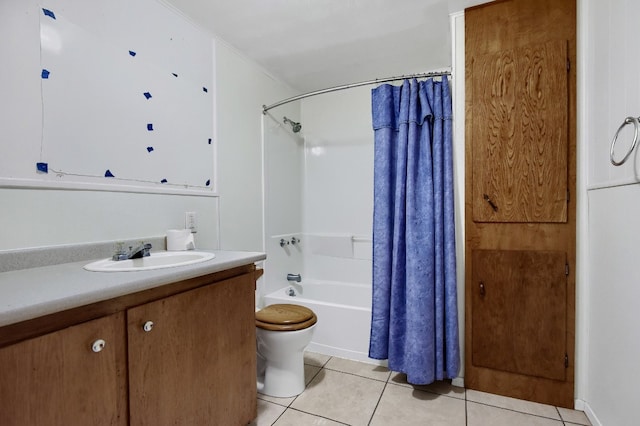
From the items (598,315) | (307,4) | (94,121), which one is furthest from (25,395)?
(598,315)

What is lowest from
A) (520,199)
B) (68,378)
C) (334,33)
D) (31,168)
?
(68,378)

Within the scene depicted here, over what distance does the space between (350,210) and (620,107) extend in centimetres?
197

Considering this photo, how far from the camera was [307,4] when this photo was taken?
5.59 ft

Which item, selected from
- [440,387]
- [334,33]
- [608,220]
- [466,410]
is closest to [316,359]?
[440,387]

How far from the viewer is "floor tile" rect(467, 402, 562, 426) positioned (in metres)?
1.47

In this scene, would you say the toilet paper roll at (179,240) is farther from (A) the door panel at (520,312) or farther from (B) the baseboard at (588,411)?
(B) the baseboard at (588,411)

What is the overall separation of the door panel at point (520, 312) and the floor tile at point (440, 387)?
0.65 ft

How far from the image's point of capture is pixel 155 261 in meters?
1.41

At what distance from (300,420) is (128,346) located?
101 centimetres

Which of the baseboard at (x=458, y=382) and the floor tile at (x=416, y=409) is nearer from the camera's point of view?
the floor tile at (x=416, y=409)

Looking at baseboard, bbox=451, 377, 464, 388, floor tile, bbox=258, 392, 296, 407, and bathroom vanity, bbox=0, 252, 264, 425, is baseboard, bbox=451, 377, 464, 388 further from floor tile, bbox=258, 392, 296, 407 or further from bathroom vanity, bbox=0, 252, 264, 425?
bathroom vanity, bbox=0, 252, 264, 425

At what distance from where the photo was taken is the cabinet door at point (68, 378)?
0.66 meters

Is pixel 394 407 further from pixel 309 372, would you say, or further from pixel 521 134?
pixel 521 134

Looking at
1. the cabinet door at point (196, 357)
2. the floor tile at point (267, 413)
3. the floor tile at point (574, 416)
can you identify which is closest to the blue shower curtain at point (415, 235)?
the floor tile at point (574, 416)
